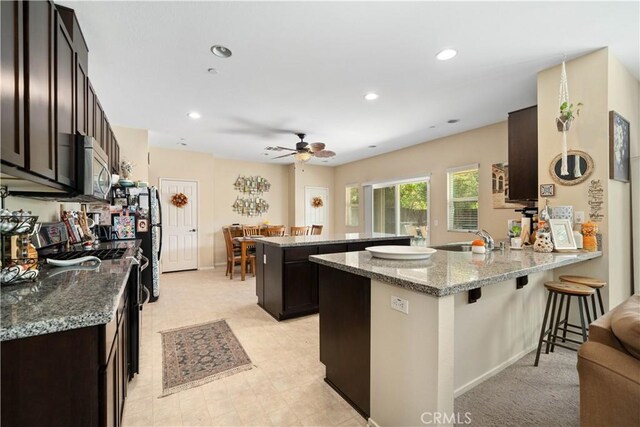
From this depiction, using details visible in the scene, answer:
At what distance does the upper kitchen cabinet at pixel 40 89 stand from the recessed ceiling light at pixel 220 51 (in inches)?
42.2

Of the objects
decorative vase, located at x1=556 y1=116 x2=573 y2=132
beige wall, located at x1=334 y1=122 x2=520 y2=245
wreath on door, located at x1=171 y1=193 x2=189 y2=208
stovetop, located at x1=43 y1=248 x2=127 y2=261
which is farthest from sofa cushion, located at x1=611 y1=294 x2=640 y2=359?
wreath on door, located at x1=171 y1=193 x2=189 y2=208

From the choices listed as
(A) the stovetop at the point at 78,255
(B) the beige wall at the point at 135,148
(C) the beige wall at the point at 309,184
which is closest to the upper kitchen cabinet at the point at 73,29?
(A) the stovetop at the point at 78,255

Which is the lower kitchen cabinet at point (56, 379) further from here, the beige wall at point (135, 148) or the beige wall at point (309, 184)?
the beige wall at point (309, 184)

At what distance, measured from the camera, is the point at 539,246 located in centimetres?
242

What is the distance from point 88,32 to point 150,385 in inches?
105

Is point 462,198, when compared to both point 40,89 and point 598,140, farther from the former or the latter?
point 40,89

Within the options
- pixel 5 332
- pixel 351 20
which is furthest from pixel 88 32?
pixel 5 332

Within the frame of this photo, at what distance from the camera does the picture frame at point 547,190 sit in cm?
271

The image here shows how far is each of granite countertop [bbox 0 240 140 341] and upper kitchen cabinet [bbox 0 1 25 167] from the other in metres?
0.53

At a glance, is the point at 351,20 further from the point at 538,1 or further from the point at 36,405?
the point at 36,405

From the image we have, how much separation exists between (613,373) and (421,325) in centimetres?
75

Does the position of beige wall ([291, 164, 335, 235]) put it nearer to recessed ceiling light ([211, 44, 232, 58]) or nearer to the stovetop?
recessed ceiling light ([211, 44, 232, 58])

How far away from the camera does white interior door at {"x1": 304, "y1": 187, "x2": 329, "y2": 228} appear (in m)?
7.68

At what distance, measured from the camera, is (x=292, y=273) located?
328 centimetres
